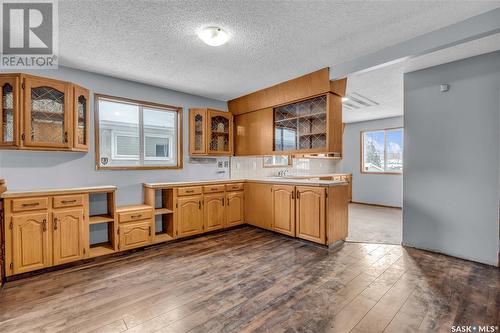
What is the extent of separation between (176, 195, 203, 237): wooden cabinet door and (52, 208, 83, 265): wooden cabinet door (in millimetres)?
1270

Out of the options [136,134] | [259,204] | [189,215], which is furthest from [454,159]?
[136,134]

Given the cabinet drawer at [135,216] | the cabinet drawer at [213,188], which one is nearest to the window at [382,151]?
the cabinet drawer at [213,188]

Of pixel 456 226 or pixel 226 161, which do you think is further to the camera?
pixel 226 161

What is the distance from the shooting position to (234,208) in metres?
4.47

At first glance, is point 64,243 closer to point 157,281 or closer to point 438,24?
point 157,281

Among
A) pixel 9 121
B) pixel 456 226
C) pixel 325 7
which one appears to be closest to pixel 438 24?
pixel 325 7

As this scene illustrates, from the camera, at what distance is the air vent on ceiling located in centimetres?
459

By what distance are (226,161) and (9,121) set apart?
321 cm

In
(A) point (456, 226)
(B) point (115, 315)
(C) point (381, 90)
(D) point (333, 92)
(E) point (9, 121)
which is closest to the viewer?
(B) point (115, 315)

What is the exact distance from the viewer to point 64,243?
2811 mm

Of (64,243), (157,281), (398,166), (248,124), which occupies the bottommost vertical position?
(157,281)

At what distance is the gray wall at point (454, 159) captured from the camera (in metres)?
2.85

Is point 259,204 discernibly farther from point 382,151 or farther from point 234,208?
point 382,151

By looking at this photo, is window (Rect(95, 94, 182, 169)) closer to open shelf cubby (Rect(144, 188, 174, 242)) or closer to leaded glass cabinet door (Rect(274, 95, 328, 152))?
open shelf cubby (Rect(144, 188, 174, 242))
